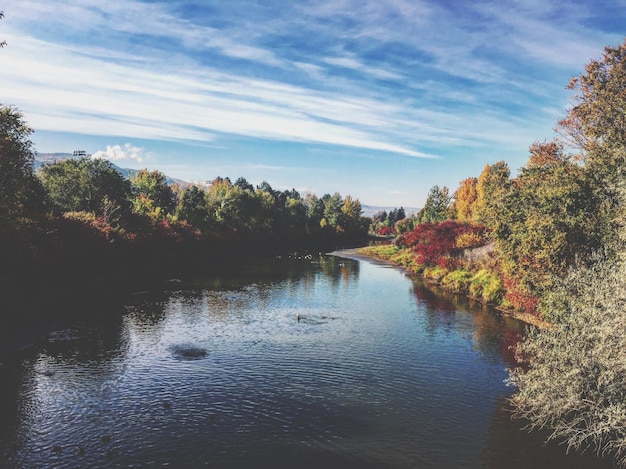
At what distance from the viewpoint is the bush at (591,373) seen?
20562mm

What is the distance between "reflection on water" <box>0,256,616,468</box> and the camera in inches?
876

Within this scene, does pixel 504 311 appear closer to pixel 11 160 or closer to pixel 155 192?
pixel 11 160

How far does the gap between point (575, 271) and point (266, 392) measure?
22.0 metres

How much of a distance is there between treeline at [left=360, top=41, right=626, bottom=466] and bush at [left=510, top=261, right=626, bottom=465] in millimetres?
58

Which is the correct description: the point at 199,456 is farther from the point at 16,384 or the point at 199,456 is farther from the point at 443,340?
the point at 443,340

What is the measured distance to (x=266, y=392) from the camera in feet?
95.9

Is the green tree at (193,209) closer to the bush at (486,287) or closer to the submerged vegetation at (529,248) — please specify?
the submerged vegetation at (529,248)

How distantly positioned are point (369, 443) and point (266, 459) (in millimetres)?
5458

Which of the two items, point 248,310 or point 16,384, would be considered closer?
point 16,384

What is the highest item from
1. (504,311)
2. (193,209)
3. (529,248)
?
(193,209)

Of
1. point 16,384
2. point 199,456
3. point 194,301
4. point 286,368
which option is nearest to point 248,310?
point 194,301

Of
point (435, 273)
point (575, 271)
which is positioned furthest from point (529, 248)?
point (435, 273)

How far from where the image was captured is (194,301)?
55.9 meters

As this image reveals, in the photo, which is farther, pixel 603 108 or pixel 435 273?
pixel 435 273
